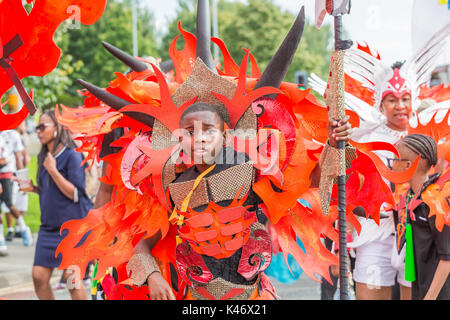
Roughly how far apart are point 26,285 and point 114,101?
5.12 m

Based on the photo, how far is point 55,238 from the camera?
16.6ft

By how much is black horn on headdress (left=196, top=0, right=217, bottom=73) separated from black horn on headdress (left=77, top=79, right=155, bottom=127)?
376 millimetres

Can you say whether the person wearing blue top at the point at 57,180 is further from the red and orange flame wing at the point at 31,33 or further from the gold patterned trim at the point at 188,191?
the red and orange flame wing at the point at 31,33

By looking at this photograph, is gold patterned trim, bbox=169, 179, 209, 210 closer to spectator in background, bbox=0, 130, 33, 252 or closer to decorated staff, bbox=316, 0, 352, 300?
decorated staff, bbox=316, 0, 352, 300

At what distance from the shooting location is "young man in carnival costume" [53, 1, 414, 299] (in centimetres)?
261

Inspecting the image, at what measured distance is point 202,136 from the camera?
2572 millimetres

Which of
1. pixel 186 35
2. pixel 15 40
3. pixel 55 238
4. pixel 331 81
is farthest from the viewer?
pixel 55 238

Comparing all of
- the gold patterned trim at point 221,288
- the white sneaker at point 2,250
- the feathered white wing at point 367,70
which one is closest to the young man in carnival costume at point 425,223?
the feathered white wing at point 367,70

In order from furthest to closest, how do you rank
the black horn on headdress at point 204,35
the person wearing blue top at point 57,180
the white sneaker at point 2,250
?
the white sneaker at point 2,250, the person wearing blue top at point 57,180, the black horn on headdress at point 204,35

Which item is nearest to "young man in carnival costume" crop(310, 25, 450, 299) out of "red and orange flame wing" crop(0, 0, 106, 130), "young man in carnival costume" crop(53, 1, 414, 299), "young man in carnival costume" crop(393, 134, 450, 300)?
"young man in carnival costume" crop(393, 134, 450, 300)

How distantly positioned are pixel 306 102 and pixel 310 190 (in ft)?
1.37

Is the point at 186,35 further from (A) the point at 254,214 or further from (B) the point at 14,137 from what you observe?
(B) the point at 14,137

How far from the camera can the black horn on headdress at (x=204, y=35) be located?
2.82 meters

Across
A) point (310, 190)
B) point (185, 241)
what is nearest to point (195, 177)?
point (185, 241)
